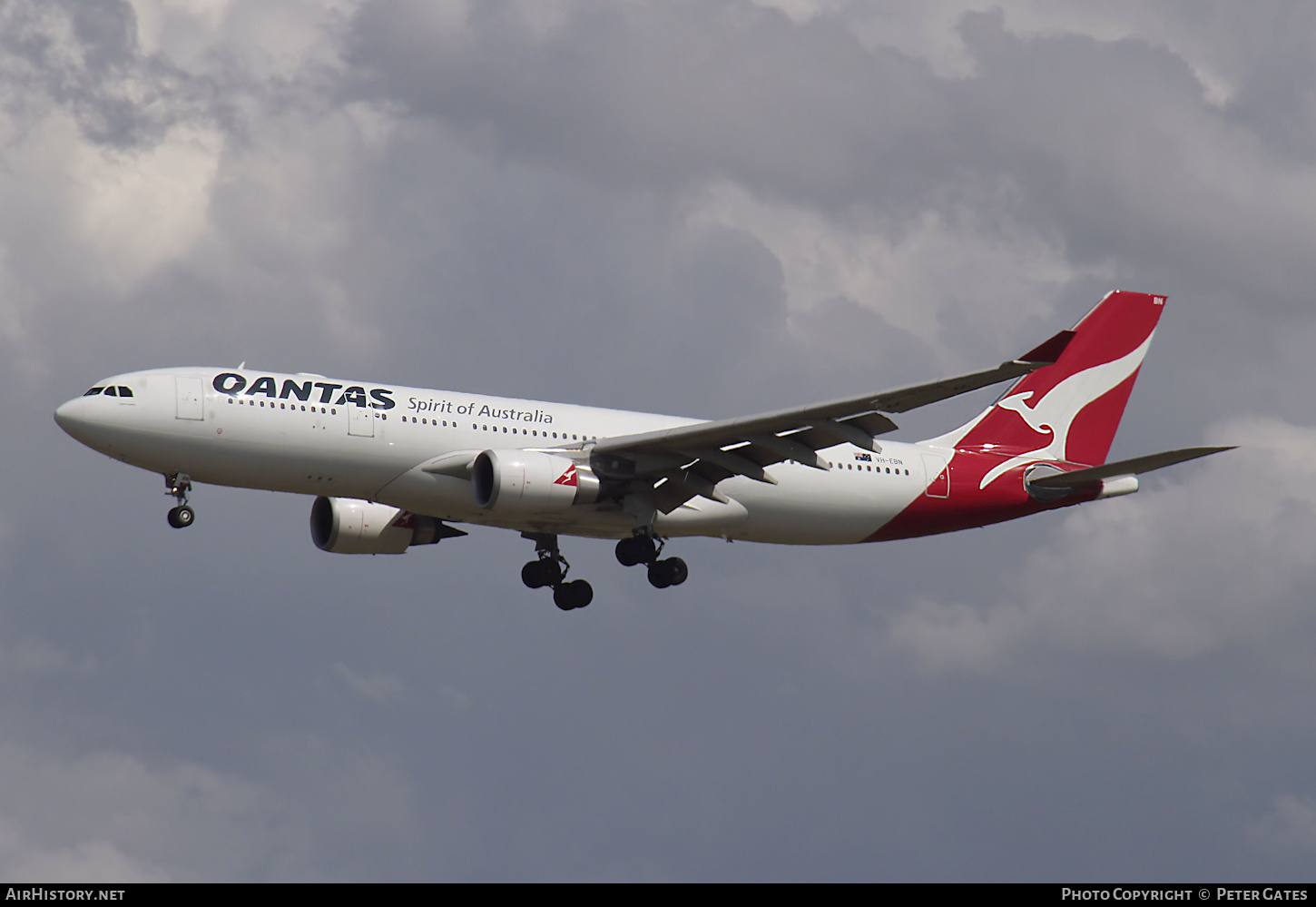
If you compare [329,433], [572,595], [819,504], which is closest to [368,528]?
[572,595]

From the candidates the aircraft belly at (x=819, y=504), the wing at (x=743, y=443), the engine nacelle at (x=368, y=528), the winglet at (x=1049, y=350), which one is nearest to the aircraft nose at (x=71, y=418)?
the engine nacelle at (x=368, y=528)

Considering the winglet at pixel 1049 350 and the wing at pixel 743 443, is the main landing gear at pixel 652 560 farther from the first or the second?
the winglet at pixel 1049 350

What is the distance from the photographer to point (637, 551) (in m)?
41.3

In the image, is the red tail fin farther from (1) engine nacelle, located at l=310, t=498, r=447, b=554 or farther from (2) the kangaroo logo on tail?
(1) engine nacelle, located at l=310, t=498, r=447, b=554

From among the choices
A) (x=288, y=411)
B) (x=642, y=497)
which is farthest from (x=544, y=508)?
(x=288, y=411)

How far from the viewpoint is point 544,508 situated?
38.4 meters

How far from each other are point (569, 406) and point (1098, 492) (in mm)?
14778

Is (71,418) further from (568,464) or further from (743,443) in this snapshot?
(743,443)

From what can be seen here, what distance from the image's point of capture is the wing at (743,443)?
35312 mm

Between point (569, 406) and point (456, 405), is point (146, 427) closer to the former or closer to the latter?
point (456, 405)

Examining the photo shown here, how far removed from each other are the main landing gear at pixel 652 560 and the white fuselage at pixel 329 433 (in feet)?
1.54

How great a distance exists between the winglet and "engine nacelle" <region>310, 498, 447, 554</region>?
1762 cm

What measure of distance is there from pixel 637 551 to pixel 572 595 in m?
4.98

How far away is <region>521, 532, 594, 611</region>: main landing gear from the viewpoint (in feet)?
149
